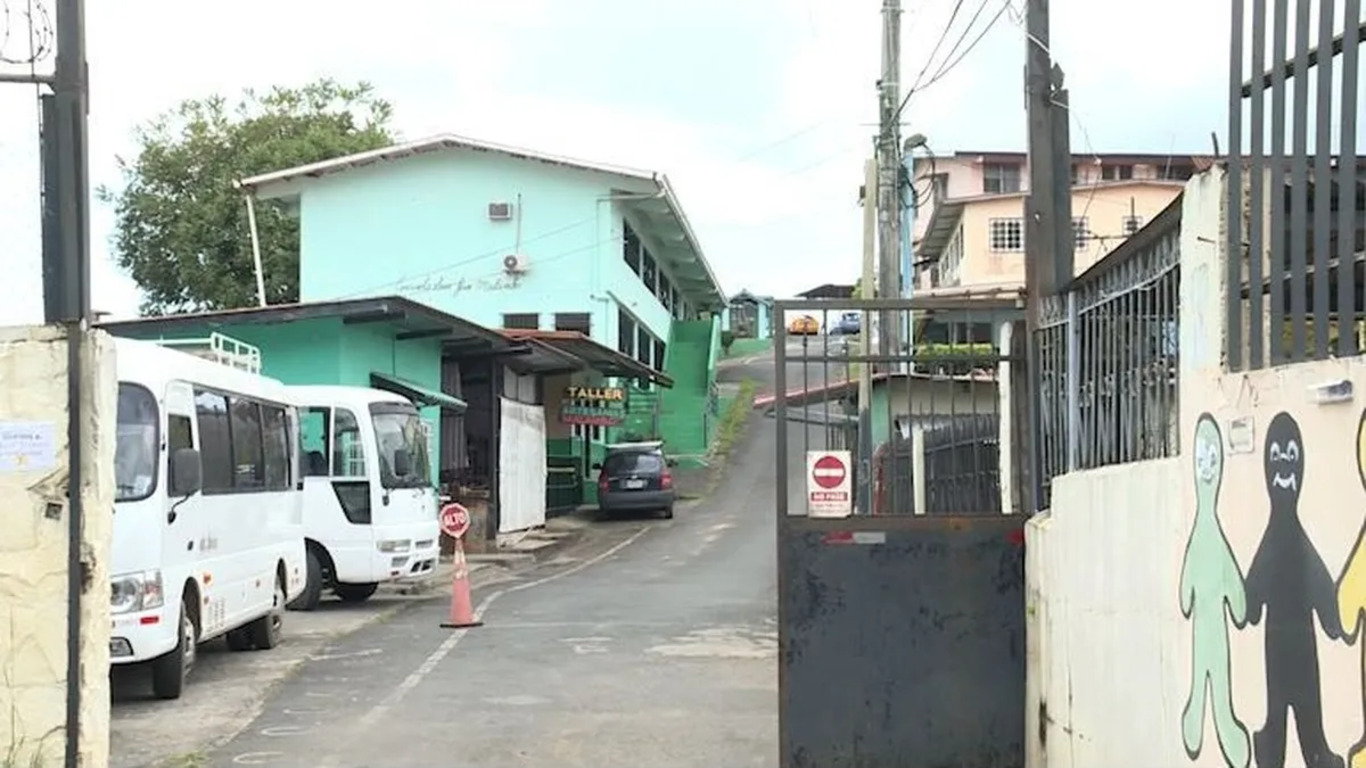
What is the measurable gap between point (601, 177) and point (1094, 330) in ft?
98.7

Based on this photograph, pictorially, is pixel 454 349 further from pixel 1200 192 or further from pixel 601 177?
pixel 1200 192

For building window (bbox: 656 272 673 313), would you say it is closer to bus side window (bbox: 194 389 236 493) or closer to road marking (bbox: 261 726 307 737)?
bus side window (bbox: 194 389 236 493)

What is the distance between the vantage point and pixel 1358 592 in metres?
4.00

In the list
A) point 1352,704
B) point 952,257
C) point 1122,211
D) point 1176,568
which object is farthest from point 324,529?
point 952,257

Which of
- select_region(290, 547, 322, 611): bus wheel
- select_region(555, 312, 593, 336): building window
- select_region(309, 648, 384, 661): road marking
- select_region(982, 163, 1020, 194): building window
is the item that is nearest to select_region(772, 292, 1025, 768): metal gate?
select_region(309, 648, 384, 661): road marking

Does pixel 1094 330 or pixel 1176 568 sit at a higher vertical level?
pixel 1094 330

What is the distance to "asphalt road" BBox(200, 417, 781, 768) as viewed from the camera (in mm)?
9430

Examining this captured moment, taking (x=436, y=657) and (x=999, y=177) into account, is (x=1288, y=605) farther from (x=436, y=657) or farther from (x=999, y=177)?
(x=999, y=177)

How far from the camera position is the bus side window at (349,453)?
61.2ft

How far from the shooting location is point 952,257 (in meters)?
58.8

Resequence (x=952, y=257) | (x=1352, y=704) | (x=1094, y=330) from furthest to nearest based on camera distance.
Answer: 1. (x=952, y=257)
2. (x=1094, y=330)
3. (x=1352, y=704)

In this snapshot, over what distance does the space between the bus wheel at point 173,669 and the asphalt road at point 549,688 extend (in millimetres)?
783

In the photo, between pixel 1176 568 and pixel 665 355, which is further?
pixel 665 355

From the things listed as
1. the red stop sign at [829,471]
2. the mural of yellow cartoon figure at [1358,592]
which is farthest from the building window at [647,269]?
the mural of yellow cartoon figure at [1358,592]
